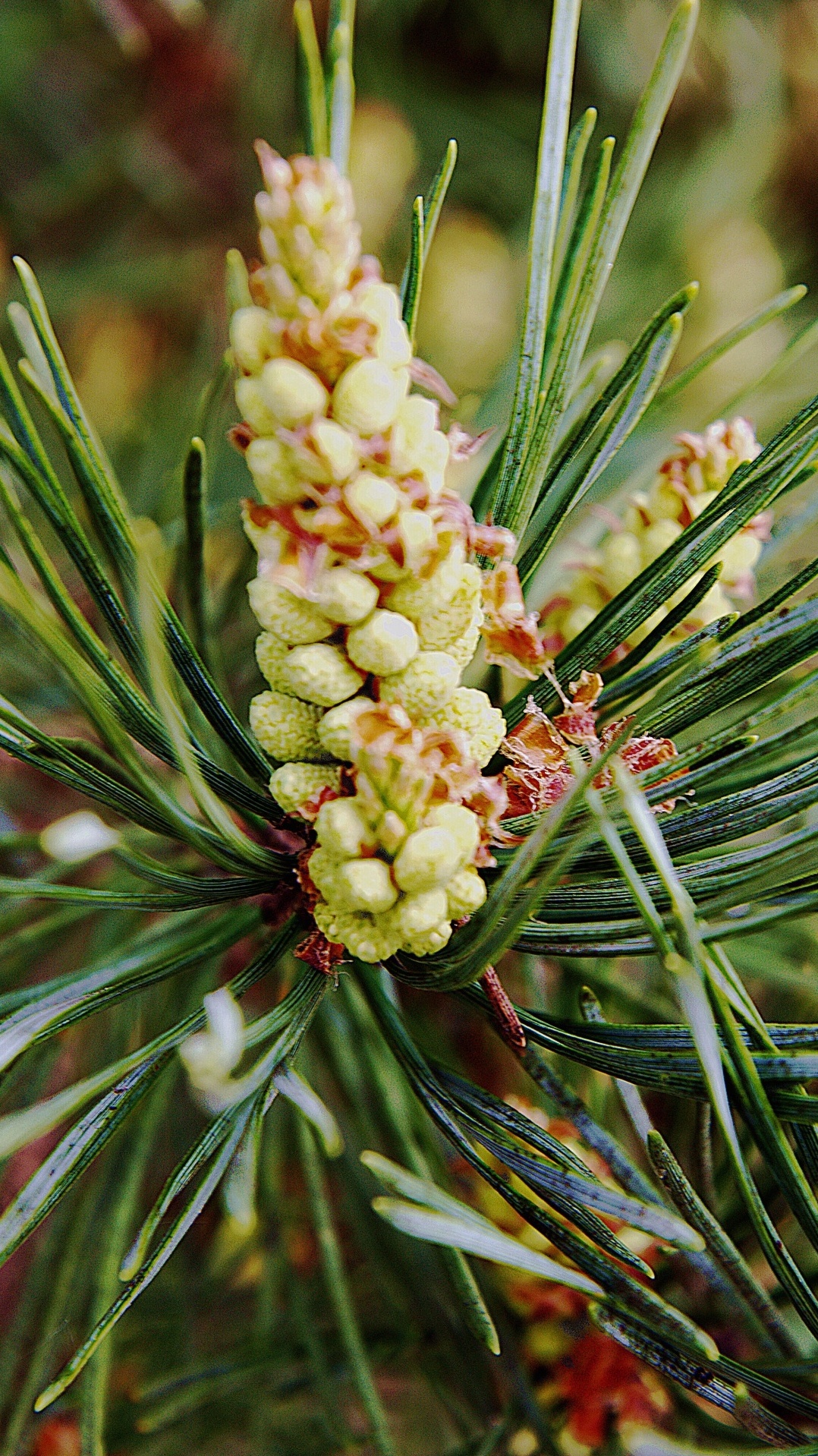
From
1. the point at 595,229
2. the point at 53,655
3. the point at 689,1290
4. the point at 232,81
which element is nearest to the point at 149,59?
the point at 232,81

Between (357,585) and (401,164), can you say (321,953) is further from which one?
(401,164)

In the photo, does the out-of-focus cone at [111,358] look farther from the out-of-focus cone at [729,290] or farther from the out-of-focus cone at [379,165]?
the out-of-focus cone at [729,290]

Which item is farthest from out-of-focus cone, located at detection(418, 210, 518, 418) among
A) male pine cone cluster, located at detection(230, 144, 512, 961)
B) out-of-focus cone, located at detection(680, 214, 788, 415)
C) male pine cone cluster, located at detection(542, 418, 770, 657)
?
male pine cone cluster, located at detection(230, 144, 512, 961)

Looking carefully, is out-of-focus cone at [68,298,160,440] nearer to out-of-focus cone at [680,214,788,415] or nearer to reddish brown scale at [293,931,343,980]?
out-of-focus cone at [680,214,788,415]

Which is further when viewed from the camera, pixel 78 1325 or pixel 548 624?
pixel 78 1325

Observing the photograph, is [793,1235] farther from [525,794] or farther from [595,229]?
[595,229]

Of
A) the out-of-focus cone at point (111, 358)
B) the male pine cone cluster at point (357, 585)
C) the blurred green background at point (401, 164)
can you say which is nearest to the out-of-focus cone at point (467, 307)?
the blurred green background at point (401, 164)
